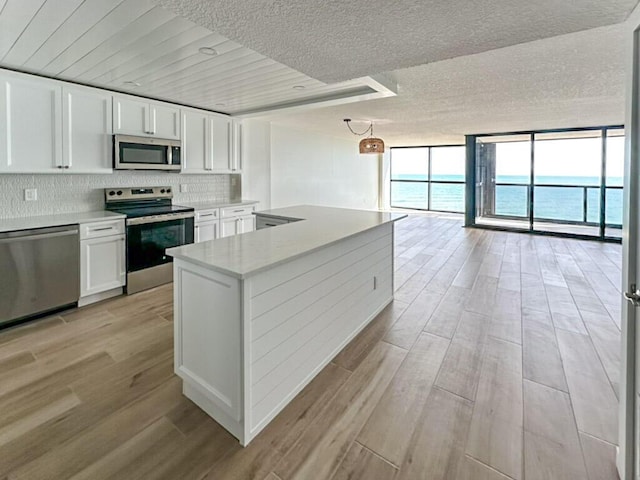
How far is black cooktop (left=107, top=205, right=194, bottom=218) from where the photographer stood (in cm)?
388

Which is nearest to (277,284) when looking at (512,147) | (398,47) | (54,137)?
(398,47)

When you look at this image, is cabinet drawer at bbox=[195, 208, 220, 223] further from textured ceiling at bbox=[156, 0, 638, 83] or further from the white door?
the white door

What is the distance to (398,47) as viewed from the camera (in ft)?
5.72

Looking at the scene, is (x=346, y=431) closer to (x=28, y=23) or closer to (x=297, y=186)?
(x=28, y=23)

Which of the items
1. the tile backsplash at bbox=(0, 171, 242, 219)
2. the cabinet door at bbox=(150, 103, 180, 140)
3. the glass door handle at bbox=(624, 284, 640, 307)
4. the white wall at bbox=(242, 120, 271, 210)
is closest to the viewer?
the glass door handle at bbox=(624, 284, 640, 307)

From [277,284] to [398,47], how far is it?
4.63 ft

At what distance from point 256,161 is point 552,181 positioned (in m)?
6.36

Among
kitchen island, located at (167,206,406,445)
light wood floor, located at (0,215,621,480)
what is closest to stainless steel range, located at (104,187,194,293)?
light wood floor, located at (0,215,621,480)

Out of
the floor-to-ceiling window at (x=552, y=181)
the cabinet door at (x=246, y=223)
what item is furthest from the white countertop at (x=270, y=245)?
the floor-to-ceiling window at (x=552, y=181)

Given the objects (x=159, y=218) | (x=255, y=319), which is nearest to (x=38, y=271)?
(x=159, y=218)

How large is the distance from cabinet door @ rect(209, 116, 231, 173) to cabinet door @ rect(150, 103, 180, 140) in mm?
571

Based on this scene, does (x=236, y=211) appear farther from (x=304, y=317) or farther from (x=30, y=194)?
(x=304, y=317)

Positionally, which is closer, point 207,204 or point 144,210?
point 144,210

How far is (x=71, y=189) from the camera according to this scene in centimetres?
380
